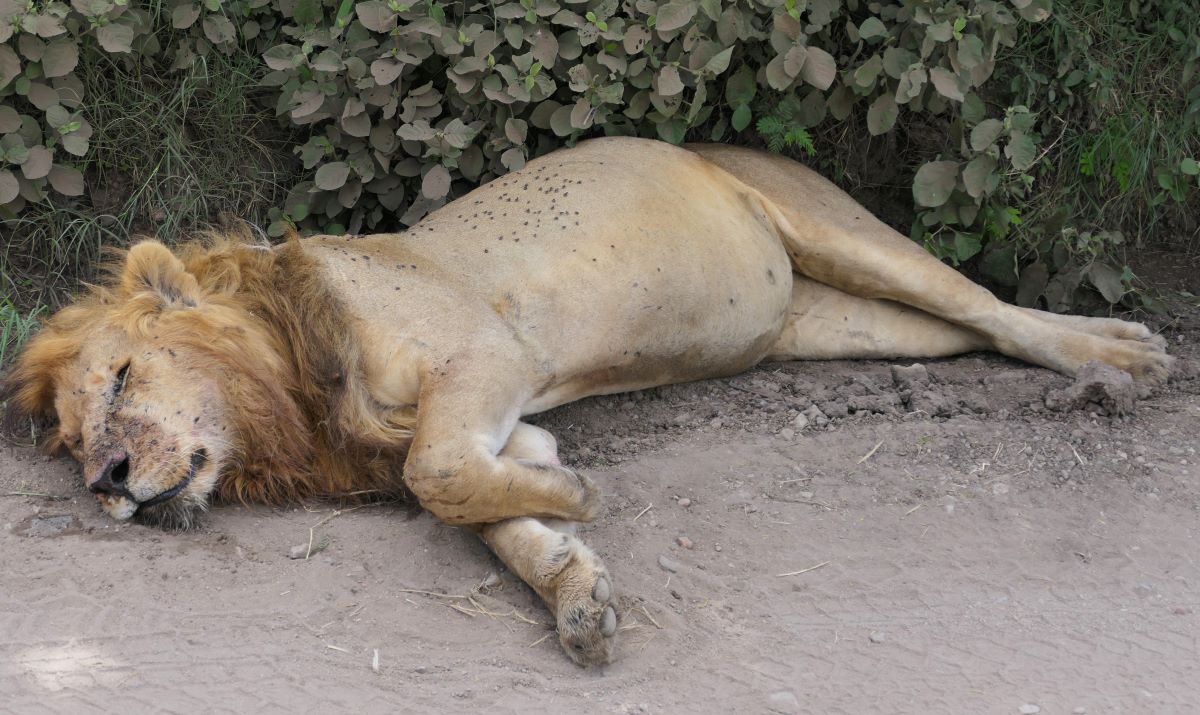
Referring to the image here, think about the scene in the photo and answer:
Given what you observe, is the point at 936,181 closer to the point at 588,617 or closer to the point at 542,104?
the point at 542,104

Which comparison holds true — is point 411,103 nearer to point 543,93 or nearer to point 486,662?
point 543,93

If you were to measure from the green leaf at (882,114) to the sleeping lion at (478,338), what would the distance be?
38cm

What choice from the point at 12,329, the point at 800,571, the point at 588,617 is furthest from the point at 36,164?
the point at 800,571

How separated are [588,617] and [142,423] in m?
1.46

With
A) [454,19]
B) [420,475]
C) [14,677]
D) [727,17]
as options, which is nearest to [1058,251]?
[727,17]

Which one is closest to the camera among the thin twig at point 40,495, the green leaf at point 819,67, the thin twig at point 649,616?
the thin twig at point 649,616

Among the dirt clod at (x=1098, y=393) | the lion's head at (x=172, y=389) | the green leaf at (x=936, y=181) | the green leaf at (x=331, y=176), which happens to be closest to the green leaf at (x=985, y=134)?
the green leaf at (x=936, y=181)

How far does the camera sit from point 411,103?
4.85 metres

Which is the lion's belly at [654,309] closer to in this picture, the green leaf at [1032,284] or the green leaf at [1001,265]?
the green leaf at [1001,265]

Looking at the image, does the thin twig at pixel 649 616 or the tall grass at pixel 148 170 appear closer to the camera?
the thin twig at pixel 649 616

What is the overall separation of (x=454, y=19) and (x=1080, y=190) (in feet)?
9.35

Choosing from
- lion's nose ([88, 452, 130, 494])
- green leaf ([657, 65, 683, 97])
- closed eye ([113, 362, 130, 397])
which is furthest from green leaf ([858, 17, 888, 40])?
lion's nose ([88, 452, 130, 494])

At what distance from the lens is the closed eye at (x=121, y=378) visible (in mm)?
3762

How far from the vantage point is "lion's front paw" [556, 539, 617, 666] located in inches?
126
